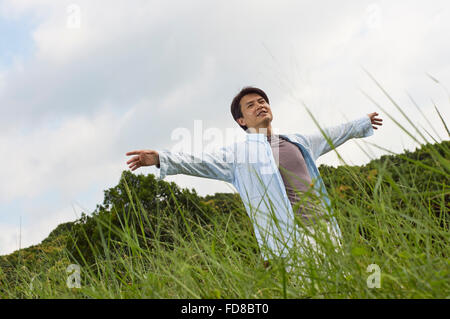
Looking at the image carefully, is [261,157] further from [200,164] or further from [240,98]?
[240,98]

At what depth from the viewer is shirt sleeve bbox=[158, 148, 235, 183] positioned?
3514 mm

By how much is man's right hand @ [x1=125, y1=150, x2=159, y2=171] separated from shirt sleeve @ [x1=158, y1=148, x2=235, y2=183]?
0.17 feet

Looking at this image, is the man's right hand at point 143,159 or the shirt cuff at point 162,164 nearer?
the man's right hand at point 143,159

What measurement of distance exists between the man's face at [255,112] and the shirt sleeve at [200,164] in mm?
440

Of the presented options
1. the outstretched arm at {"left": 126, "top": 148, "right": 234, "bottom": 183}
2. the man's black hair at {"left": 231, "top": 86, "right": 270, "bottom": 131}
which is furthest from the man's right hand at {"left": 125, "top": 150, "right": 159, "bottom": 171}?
the man's black hair at {"left": 231, "top": 86, "right": 270, "bottom": 131}

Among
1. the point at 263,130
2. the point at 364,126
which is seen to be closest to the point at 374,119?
the point at 364,126

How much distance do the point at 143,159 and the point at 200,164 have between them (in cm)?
68

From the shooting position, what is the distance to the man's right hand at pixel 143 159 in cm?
322

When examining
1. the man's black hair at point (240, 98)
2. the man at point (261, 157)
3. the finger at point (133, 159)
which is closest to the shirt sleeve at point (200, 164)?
the man at point (261, 157)

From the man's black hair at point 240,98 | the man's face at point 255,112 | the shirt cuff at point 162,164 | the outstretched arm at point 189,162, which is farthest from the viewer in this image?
the man's black hair at point 240,98

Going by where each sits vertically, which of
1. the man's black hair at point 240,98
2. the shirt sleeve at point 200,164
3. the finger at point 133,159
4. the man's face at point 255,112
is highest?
the man's black hair at point 240,98

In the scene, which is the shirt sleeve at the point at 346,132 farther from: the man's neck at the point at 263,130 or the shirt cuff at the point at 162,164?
the shirt cuff at the point at 162,164

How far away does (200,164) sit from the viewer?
3857 millimetres
